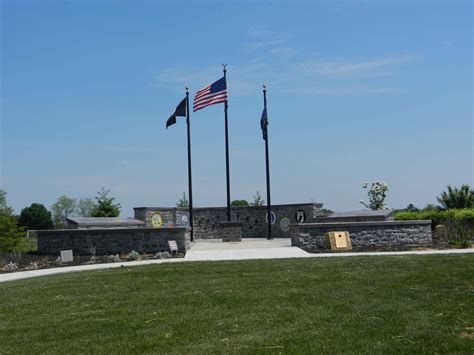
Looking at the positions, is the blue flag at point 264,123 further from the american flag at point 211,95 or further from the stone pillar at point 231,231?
the stone pillar at point 231,231

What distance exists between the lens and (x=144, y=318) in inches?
356

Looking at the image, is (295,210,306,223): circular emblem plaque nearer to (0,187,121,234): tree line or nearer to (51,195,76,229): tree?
(0,187,121,234): tree line

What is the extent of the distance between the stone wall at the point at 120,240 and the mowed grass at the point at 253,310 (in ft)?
23.6

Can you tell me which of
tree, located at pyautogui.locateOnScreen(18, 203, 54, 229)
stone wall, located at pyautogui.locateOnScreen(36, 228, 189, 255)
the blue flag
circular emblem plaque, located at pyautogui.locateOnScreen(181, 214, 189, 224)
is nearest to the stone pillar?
stone wall, located at pyautogui.locateOnScreen(36, 228, 189, 255)

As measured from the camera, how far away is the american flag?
27.9 metres

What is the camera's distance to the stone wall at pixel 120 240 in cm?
2175

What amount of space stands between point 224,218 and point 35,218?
27188mm

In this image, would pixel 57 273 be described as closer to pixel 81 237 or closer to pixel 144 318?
pixel 81 237

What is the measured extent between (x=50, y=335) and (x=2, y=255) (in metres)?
14.6

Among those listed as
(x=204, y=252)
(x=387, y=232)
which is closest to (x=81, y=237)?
(x=204, y=252)

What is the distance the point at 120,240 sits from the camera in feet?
72.0

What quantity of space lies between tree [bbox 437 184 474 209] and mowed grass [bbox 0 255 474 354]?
16417 mm

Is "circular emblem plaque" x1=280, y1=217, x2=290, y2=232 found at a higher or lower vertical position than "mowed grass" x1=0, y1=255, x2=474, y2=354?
higher

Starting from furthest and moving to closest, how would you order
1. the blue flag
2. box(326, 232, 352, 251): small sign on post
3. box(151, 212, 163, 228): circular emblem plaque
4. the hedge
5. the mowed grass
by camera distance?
box(151, 212, 163, 228): circular emblem plaque, the blue flag, the hedge, box(326, 232, 352, 251): small sign on post, the mowed grass
